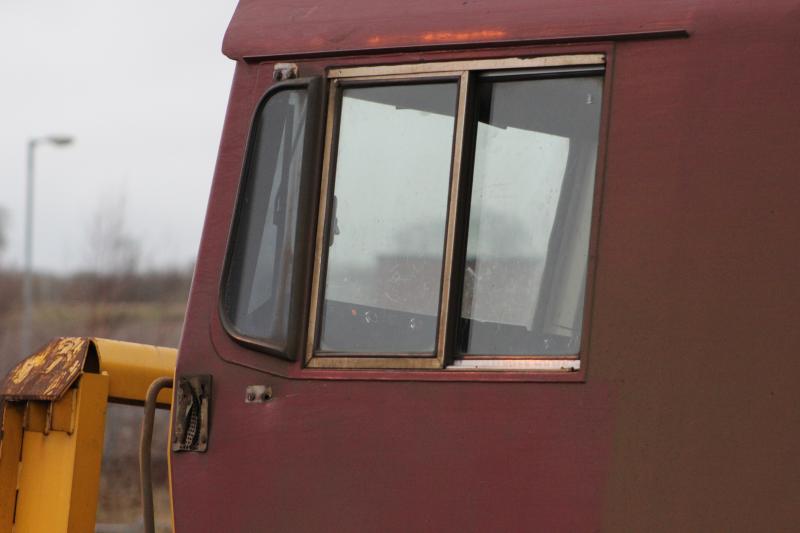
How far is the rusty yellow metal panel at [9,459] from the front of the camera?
11.6 feet

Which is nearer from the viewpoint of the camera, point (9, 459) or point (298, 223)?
point (298, 223)

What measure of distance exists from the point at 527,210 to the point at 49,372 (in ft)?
4.75

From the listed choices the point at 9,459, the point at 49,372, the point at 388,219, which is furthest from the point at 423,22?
the point at 9,459

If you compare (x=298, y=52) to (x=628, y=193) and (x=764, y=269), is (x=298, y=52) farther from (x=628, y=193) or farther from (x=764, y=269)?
(x=764, y=269)

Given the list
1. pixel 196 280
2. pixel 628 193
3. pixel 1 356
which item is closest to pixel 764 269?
pixel 628 193

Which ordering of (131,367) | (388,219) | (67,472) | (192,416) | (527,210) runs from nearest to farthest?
(527,210) < (388,219) < (192,416) < (67,472) < (131,367)

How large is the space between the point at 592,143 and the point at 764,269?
1.52 ft

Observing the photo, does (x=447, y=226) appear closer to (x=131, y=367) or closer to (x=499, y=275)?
(x=499, y=275)

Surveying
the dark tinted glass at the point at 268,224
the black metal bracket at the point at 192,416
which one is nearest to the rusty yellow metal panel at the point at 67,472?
the black metal bracket at the point at 192,416

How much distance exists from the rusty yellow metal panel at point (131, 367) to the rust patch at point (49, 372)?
0.23 feet

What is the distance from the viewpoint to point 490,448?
273 cm

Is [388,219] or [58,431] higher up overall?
A: [388,219]

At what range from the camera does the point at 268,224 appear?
3072 mm

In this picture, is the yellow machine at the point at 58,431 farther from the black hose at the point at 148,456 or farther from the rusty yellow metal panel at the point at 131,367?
the black hose at the point at 148,456
